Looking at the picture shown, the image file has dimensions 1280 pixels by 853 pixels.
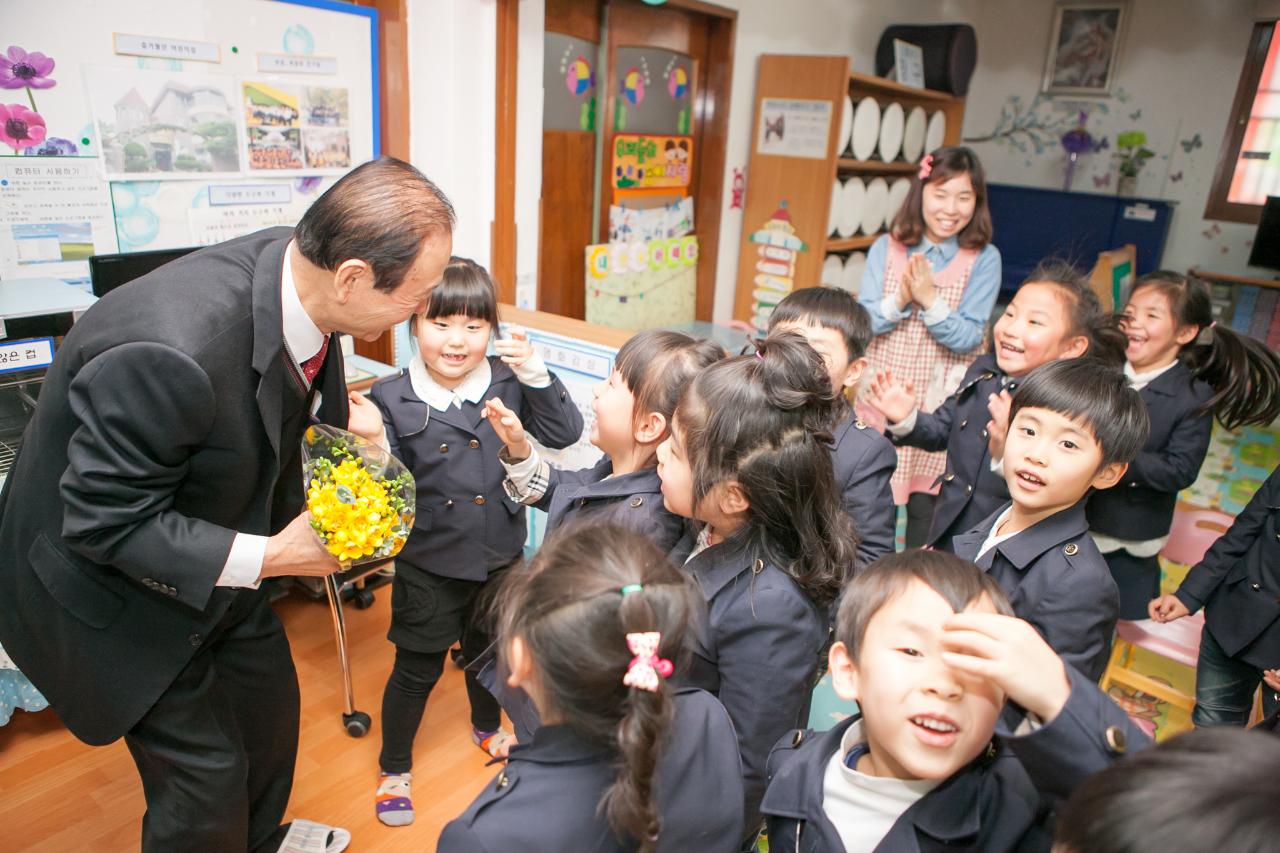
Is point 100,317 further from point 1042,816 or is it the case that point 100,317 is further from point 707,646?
point 1042,816

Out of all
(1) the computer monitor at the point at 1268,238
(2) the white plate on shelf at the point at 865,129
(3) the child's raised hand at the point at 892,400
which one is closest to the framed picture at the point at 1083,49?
(1) the computer monitor at the point at 1268,238

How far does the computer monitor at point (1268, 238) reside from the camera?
5.14 meters

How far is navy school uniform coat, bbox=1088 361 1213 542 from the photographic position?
193 cm

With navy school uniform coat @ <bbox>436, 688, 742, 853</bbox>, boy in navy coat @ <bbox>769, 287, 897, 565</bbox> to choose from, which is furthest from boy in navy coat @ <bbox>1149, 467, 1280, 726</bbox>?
navy school uniform coat @ <bbox>436, 688, 742, 853</bbox>

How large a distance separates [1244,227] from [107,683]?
675cm

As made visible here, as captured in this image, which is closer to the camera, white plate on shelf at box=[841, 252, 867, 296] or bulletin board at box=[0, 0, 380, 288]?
bulletin board at box=[0, 0, 380, 288]

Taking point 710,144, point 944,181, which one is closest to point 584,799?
point 944,181

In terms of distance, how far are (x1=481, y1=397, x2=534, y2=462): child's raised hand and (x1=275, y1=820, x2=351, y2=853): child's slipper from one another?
91 centimetres

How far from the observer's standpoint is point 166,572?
3.92ft

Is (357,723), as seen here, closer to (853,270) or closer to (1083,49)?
(853,270)

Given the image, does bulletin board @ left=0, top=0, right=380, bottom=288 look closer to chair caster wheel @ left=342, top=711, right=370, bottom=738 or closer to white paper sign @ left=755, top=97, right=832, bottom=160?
chair caster wheel @ left=342, top=711, right=370, bottom=738

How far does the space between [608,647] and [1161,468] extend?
65.0 inches

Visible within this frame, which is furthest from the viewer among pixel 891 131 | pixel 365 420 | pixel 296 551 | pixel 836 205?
pixel 891 131

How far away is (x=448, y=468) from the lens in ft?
5.98
